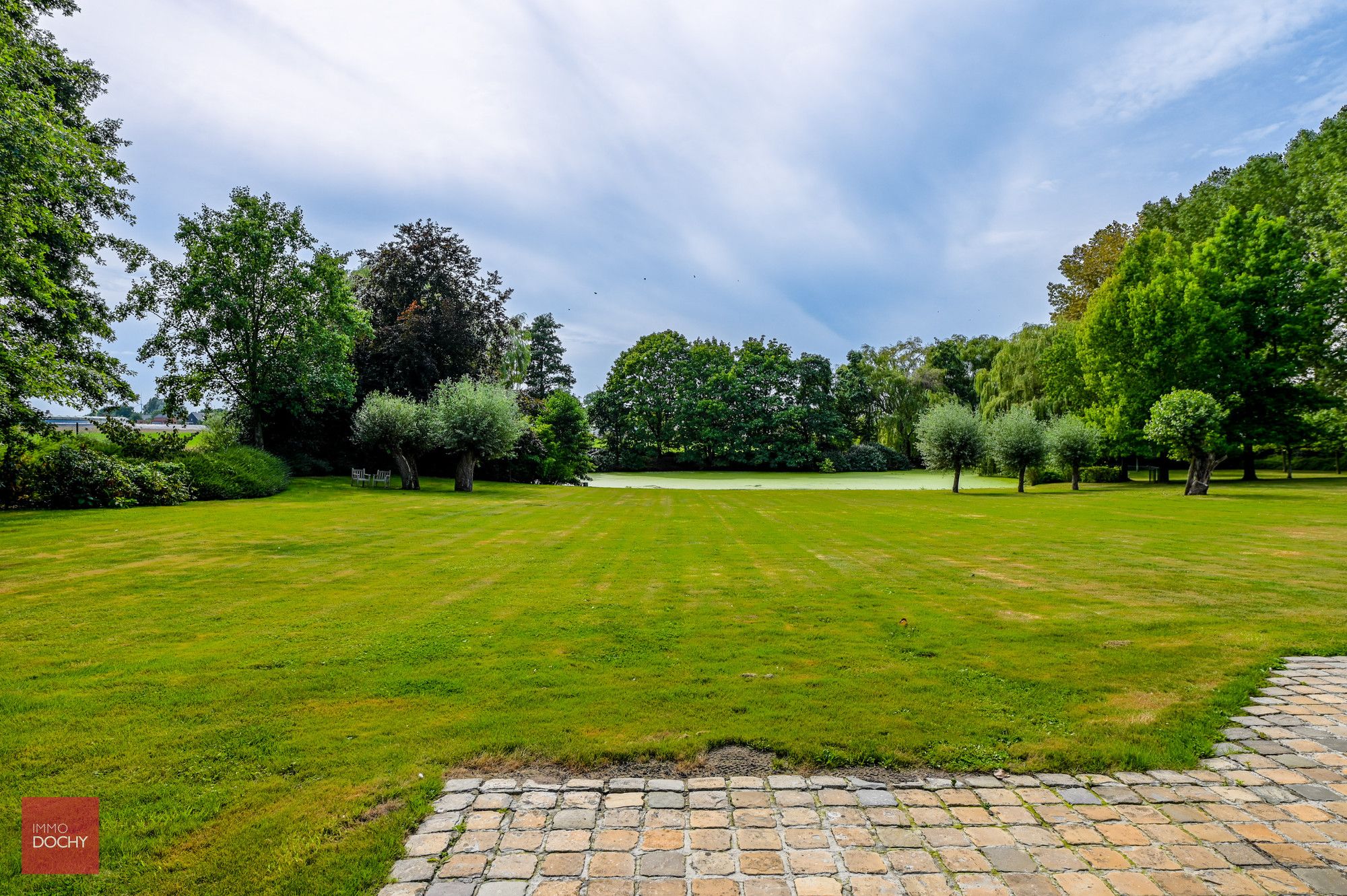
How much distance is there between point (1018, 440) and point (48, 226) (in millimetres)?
35308

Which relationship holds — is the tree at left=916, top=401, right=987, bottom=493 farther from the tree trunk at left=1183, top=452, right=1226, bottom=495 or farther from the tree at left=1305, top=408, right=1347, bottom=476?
the tree at left=1305, top=408, right=1347, bottom=476

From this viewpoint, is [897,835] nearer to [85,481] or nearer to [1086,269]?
[85,481]

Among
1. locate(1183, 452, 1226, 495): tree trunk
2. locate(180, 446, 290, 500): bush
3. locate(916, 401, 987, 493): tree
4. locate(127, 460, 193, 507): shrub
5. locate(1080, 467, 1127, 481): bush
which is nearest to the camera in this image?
locate(127, 460, 193, 507): shrub

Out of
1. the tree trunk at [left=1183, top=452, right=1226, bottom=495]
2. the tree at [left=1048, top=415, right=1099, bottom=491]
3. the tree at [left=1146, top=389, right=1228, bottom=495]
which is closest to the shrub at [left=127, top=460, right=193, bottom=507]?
the tree at [left=1048, top=415, right=1099, bottom=491]

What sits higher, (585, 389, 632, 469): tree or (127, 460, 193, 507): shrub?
(585, 389, 632, 469): tree

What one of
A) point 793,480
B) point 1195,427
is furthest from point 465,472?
point 1195,427

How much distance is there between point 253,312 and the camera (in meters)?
26.4

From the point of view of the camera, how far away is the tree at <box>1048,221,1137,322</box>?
133ft

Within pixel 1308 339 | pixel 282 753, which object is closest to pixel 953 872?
pixel 282 753

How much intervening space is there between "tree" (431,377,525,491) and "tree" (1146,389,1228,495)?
27327mm

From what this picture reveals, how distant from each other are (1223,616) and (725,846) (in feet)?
23.2

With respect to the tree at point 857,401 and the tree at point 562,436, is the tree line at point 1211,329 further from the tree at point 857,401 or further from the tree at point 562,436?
the tree at point 562,436

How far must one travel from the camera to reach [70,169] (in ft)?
42.7

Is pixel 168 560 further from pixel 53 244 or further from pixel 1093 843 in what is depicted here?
pixel 53 244
